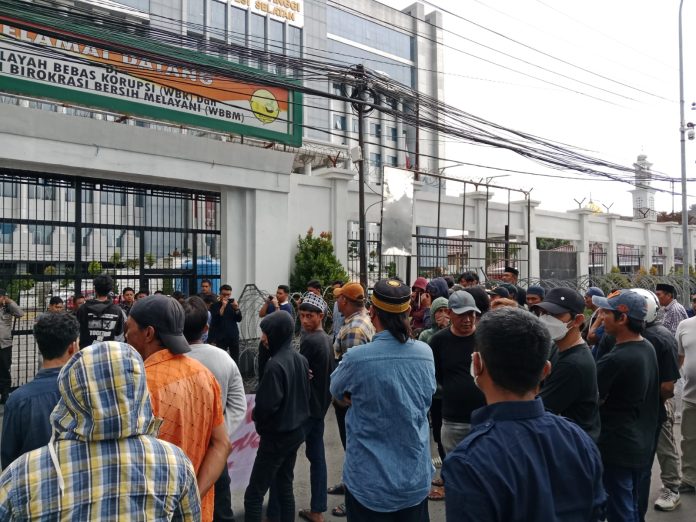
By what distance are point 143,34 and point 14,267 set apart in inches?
168

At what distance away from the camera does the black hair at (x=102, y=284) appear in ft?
19.4

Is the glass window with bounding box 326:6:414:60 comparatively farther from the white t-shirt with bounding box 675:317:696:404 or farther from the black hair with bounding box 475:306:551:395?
the black hair with bounding box 475:306:551:395

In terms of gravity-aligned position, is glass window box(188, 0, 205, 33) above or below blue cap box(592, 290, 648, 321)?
above

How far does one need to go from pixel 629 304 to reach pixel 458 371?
3.83 ft

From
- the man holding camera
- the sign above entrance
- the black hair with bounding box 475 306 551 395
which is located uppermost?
the sign above entrance

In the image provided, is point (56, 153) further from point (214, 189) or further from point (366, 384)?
point (366, 384)

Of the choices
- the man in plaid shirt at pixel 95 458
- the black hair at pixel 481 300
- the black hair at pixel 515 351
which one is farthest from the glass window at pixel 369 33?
the man in plaid shirt at pixel 95 458

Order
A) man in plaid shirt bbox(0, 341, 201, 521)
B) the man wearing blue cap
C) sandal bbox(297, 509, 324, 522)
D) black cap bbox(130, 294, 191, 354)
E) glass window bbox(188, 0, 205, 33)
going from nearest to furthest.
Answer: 1. man in plaid shirt bbox(0, 341, 201, 521)
2. black cap bbox(130, 294, 191, 354)
3. the man wearing blue cap
4. sandal bbox(297, 509, 324, 522)
5. glass window bbox(188, 0, 205, 33)

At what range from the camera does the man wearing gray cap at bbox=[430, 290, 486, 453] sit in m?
3.73

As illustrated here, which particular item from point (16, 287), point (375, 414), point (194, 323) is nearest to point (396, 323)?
point (375, 414)

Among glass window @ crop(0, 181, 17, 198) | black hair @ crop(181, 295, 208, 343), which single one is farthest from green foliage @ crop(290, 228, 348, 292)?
black hair @ crop(181, 295, 208, 343)

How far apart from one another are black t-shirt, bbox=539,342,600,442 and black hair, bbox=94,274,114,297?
4731 mm

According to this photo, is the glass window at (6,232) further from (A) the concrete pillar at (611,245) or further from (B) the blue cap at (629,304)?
(A) the concrete pillar at (611,245)

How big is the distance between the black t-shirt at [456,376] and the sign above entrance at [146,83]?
5841 millimetres
